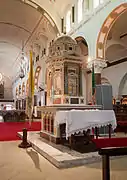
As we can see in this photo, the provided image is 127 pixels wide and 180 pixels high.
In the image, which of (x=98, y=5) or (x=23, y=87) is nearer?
(x=98, y=5)

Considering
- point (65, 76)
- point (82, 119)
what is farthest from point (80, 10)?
point (82, 119)

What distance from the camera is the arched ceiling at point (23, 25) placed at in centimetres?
1266

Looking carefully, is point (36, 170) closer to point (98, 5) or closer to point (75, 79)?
point (75, 79)

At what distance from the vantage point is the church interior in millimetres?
3580

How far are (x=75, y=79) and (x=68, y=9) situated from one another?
16.4 ft

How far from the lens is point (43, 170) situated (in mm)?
3334

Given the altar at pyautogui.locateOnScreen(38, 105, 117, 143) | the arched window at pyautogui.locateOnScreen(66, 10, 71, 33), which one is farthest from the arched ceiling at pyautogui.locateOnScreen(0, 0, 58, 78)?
the altar at pyautogui.locateOnScreen(38, 105, 117, 143)

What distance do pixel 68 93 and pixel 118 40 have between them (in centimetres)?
545

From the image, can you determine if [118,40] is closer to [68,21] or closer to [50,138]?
[68,21]

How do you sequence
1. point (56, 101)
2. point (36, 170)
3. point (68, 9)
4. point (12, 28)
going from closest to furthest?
point (36, 170), point (56, 101), point (68, 9), point (12, 28)

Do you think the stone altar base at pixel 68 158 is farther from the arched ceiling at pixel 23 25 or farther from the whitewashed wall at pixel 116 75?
the whitewashed wall at pixel 116 75

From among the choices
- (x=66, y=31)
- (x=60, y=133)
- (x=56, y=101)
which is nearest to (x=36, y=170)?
(x=60, y=133)

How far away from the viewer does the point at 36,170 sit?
131 inches

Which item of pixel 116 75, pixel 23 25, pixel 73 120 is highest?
pixel 23 25
